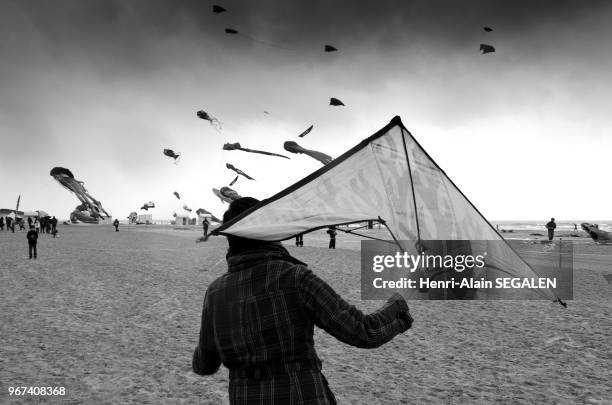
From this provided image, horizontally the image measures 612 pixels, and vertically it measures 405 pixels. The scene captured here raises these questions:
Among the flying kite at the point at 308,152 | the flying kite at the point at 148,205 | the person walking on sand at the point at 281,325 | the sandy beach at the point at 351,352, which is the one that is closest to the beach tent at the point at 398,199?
the person walking on sand at the point at 281,325

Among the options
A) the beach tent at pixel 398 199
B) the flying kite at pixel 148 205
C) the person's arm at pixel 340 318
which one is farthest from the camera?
the flying kite at pixel 148 205

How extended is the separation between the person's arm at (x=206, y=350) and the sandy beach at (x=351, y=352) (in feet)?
9.10

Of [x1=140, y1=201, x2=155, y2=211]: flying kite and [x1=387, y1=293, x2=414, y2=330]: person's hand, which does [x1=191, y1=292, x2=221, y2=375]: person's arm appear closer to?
[x1=387, y1=293, x2=414, y2=330]: person's hand

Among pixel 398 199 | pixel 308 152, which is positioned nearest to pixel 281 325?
pixel 398 199

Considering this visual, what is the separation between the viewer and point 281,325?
5.93ft

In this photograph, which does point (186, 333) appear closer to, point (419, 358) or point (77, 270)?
point (419, 358)

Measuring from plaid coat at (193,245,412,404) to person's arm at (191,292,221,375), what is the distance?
111 mm

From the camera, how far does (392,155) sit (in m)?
2.80

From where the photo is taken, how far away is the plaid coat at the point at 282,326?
1771 millimetres

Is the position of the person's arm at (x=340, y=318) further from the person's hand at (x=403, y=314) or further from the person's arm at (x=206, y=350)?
the person's arm at (x=206, y=350)

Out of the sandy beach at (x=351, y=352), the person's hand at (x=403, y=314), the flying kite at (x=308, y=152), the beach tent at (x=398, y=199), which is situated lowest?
the sandy beach at (x=351, y=352)

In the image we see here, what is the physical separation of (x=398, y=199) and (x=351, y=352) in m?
4.25

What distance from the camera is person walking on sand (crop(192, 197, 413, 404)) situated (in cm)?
177

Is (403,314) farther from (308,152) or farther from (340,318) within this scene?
(308,152)
